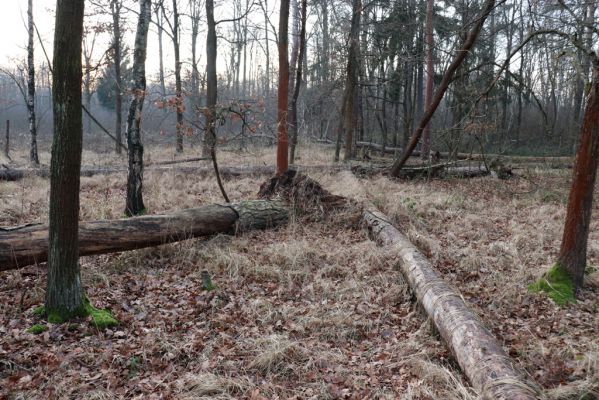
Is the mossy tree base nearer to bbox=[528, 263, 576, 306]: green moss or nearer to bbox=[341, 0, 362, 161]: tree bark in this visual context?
bbox=[528, 263, 576, 306]: green moss

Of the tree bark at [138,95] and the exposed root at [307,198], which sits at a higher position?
the tree bark at [138,95]

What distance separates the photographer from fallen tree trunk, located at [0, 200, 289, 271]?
17.0 feet

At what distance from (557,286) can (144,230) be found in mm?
5419

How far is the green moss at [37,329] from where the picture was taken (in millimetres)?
4230

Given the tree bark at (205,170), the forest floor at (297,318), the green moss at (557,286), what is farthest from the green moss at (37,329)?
the tree bark at (205,170)

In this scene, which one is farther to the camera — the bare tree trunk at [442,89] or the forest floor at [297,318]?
the bare tree trunk at [442,89]

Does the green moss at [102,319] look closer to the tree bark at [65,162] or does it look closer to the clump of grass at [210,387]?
the tree bark at [65,162]

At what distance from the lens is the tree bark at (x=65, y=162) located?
383 centimetres

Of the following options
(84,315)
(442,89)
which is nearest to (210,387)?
(84,315)

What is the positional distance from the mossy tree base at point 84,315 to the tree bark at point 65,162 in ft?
0.08

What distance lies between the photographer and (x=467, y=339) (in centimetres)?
378

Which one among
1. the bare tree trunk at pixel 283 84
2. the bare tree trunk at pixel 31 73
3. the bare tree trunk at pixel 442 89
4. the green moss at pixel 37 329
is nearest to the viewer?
A: the green moss at pixel 37 329

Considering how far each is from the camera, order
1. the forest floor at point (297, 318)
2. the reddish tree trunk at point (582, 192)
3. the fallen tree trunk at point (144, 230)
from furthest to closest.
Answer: the fallen tree trunk at point (144, 230)
the reddish tree trunk at point (582, 192)
the forest floor at point (297, 318)

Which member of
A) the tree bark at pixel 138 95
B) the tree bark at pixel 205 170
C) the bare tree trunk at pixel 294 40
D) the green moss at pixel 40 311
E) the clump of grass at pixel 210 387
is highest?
the bare tree trunk at pixel 294 40
